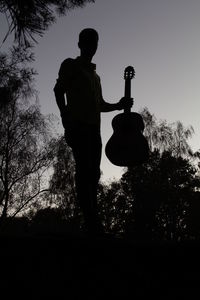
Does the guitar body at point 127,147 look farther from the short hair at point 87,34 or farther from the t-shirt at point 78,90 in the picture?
the short hair at point 87,34

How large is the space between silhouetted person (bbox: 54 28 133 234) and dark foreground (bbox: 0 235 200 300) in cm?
105

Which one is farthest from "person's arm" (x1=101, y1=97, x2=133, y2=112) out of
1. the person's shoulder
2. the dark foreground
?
the dark foreground

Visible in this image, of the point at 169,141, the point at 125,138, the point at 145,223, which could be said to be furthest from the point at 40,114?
the point at 125,138

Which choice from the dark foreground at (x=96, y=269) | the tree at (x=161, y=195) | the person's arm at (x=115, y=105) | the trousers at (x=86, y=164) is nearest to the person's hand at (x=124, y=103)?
the person's arm at (x=115, y=105)

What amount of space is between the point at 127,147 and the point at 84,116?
0.67m

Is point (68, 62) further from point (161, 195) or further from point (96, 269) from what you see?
point (161, 195)

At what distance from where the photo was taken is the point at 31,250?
2398 millimetres

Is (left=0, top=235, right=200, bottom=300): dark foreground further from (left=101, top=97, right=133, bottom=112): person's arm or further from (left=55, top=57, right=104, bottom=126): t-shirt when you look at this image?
(left=101, top=97, right=133, bottom=112): person's arm

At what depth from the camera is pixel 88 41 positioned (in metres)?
3.89

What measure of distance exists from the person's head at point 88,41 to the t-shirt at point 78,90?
12 centimetres

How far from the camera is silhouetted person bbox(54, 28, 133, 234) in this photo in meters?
3.67

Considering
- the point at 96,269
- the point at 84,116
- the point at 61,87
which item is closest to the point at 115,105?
the point at 84,116

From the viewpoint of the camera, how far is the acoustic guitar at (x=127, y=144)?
13.6ft

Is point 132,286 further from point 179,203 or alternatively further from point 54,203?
point 179,203
